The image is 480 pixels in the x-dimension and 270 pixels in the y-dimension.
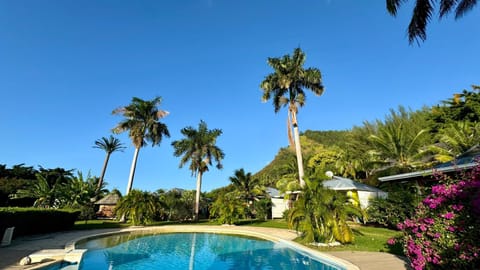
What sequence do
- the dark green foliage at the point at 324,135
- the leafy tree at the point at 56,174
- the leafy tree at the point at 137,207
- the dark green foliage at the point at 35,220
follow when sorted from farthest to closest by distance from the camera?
1. the dark green foliage at the point at 324,135
2. the leafy tree at the point at 56,174
3. the leafy tree at the point at 137,207
4. the dark green foliage at the point at 35,220

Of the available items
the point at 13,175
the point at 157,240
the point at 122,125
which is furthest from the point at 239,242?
the point at 13,175

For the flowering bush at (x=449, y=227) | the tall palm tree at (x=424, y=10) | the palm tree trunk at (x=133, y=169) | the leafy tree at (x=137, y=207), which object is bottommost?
the flowering bush at (x=449, y=227)

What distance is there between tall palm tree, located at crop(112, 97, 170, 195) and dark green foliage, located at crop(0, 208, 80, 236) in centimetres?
845

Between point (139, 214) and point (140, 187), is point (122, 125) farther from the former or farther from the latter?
point (139, 214)

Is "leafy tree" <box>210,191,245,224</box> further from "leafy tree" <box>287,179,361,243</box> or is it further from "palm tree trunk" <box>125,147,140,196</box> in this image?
"leafy tree" <box>287,179,361,243</box>

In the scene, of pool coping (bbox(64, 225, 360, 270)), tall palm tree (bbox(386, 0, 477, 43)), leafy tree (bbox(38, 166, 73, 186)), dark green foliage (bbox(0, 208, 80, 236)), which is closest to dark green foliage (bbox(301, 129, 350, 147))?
pool coping (bbox(64, 225, 360, 270))

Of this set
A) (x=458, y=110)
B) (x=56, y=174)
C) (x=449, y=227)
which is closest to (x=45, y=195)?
(x=56, y=174)

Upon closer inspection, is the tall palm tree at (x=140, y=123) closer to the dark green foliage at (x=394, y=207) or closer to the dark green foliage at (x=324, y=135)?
the dark green foliage at (x=394, y=207)

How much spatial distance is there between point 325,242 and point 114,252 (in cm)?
914

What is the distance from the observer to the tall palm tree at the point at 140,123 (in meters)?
25.0

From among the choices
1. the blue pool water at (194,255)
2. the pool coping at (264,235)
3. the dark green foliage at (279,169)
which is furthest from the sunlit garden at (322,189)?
the dark green foliage at (279,169)

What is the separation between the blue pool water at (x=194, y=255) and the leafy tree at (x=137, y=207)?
488 centimetres

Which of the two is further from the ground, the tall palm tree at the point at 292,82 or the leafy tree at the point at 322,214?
the tall palm tree at the point at 292,82

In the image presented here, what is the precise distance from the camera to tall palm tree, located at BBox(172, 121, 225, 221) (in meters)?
26.5
